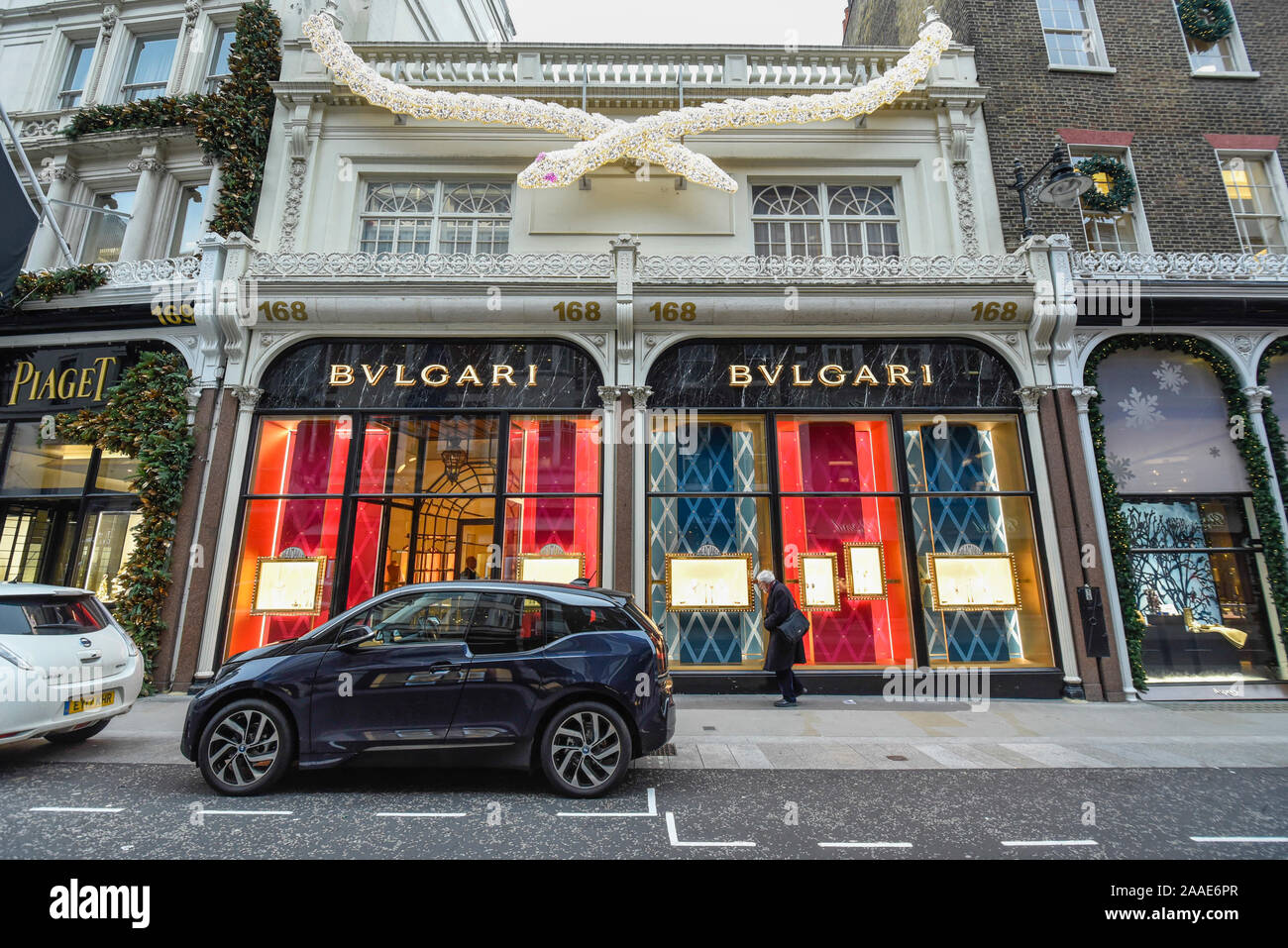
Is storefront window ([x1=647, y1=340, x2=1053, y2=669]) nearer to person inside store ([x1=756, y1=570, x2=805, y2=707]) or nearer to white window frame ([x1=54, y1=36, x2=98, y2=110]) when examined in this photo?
person inside store ([x1=756, y1=570, x2=805, y2=707])

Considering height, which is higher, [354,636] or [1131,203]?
[1131,203]

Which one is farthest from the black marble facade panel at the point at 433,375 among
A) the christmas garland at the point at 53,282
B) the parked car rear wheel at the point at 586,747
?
the parked car rear wheel at the point at 586,747

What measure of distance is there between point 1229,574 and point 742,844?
1062 cm

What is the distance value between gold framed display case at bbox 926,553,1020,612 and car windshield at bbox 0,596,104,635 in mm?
11263

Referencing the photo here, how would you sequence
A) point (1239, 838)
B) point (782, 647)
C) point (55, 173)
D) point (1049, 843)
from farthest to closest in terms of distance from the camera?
point (55, 173)
point (782, 647)
point (1239, 838)
point (1049, 843)

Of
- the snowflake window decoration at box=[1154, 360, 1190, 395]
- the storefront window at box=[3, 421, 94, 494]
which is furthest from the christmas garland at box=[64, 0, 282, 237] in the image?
the snowflake window decoration at box=[1154, 360, 1190, 395]

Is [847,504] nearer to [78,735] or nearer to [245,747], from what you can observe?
[245,747]

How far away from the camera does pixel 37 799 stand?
4.74 metres

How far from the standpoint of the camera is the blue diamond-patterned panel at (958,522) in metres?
9.44

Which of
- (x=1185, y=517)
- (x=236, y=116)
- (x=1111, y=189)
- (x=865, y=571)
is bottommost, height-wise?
(x=865, y=571)

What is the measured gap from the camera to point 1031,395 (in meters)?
9.88

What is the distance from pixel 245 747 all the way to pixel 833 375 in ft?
30.8

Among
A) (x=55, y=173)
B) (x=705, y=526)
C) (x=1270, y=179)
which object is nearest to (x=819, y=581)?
(x=705, y=526)
